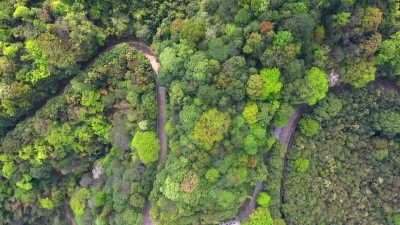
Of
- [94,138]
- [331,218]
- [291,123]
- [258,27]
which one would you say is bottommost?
[331,218]

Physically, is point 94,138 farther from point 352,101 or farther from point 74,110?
point 352,101

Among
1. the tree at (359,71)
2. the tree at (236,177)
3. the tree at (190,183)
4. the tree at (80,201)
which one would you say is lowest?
the tree at (80,201)

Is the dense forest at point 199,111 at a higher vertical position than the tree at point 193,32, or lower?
lower

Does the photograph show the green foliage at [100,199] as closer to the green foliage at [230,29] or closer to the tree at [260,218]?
the tree at [260,218]

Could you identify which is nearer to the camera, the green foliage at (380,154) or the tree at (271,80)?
the tree at (271,80)

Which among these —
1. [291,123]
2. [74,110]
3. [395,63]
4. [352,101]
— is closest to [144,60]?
[74,110]

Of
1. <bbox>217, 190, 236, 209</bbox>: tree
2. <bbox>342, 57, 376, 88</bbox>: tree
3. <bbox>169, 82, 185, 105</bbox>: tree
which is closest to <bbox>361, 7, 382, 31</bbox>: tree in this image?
<bbox>342, 57, 376, 88</bbox>: tree

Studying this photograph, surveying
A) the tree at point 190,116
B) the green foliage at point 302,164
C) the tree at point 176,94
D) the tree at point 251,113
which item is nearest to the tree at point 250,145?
the tree at point 251,113

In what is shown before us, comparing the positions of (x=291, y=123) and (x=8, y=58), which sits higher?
(x=8, y=58)

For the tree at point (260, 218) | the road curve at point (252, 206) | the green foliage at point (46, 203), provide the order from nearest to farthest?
the tree at point (260, 218) → the road curve at point (252, 206) → the green foliage at point (46, 203)
